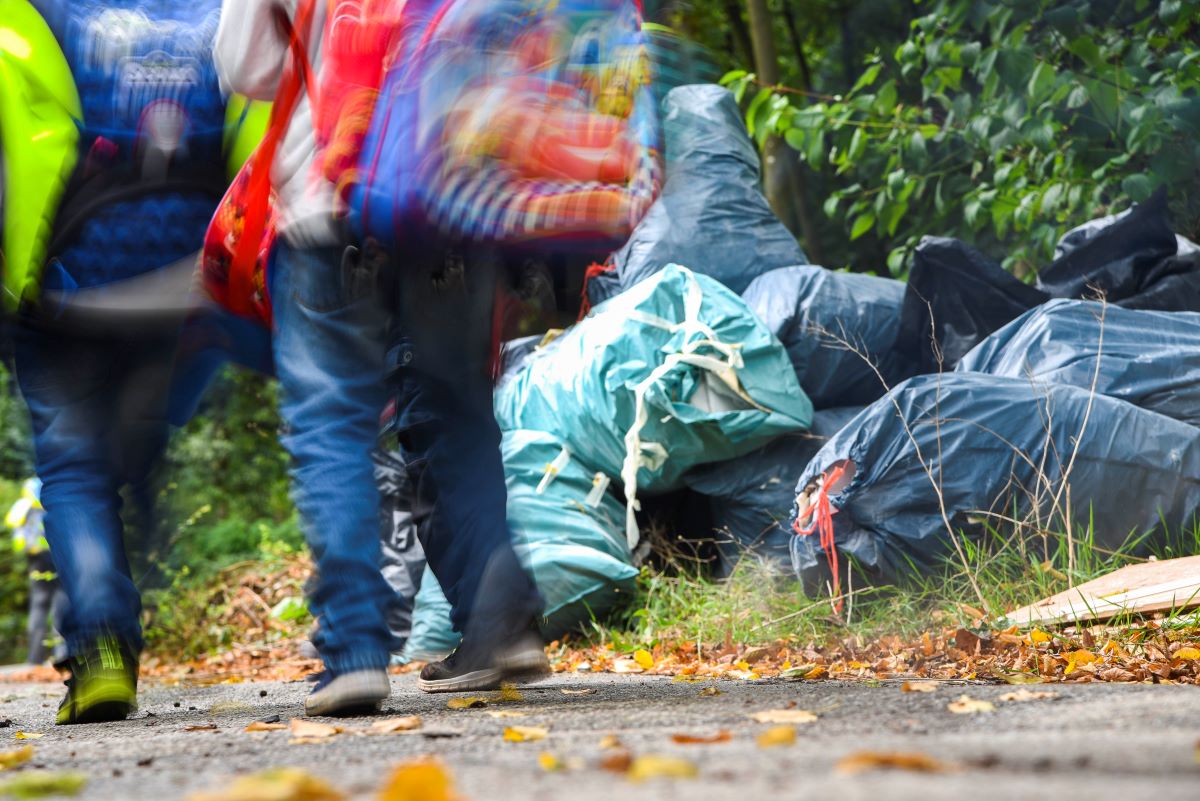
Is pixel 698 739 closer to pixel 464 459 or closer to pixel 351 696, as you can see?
pixel 351 696

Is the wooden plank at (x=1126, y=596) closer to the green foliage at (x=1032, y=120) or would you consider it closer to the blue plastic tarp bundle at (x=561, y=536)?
the blue plastic tarp bundle at (x=561, y=536)

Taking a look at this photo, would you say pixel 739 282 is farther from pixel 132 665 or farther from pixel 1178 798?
pixel 1178 798

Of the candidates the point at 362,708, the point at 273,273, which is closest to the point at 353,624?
the point at 362,708

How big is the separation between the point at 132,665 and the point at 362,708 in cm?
64

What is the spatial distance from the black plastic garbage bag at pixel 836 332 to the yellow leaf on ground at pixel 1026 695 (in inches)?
80.4

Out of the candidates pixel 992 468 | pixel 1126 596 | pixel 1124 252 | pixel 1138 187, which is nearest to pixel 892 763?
pixel 1126 596

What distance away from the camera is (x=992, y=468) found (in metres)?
3.08

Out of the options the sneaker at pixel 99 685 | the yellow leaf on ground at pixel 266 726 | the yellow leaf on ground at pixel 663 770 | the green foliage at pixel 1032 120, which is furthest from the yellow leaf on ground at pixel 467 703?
the green foliage at pixel 1032 120

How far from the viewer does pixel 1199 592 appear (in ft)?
8.00

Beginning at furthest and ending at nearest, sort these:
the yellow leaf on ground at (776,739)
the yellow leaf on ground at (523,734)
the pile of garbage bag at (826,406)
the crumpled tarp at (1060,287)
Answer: the crumpled tarp at (1060,287)
the pile of garbage bag at (826,406)
the yellow leaf on ground at (523,734)
the yellow leaf on ground at (776,739)

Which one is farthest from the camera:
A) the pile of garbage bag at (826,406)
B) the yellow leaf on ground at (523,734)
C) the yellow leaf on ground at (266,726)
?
the pile of garbage bag at (826,406)

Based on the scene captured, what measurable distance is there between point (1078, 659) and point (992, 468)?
80 cm

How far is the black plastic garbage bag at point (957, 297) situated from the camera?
12.3 ft

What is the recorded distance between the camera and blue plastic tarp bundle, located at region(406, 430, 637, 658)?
373 centimetres
